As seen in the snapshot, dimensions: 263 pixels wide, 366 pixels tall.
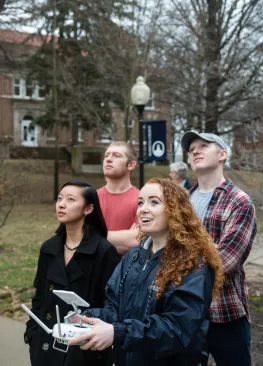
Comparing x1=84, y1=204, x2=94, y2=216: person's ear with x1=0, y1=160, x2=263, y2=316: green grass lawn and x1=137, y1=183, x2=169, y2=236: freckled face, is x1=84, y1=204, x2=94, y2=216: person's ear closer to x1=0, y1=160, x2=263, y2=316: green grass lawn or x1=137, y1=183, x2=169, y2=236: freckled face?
x1=137, y1=183, x2=169, y2=236: freckled face

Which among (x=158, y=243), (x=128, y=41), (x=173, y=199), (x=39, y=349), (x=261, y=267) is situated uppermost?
(x=128, y=41)

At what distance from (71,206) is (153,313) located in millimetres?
1158

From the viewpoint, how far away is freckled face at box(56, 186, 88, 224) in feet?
9.42

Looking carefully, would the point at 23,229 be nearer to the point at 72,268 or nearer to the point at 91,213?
the point at 91,213

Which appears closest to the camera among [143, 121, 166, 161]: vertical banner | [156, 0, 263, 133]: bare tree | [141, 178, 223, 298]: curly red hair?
[141, 178, 223, 298]: curly red hair

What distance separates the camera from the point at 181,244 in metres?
2.01

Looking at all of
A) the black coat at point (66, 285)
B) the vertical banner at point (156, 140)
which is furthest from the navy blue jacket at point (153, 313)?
the vertical banner at point (156, 140)

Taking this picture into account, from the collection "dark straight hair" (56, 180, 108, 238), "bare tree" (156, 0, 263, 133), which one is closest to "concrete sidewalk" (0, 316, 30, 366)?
"dark straight hair" (56, 180, 108, 238)

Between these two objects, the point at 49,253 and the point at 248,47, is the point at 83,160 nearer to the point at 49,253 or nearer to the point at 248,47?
the point at 248,47

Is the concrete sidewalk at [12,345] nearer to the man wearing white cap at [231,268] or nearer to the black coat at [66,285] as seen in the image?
the black coat at [66,285]

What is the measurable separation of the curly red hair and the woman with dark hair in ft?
2.92

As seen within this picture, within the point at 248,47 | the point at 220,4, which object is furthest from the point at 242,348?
the point at 220,4

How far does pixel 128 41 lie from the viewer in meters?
16.0

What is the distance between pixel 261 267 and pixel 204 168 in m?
5.46
